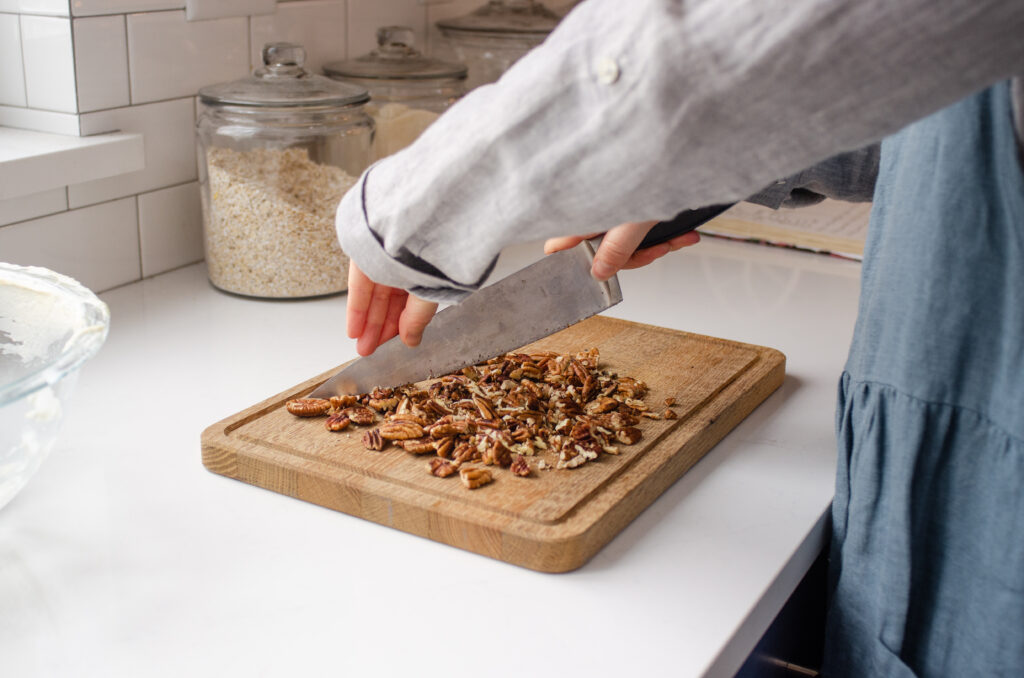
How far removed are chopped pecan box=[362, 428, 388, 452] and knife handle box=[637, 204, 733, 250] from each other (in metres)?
0.29

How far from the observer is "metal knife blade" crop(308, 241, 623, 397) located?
34.2 inches

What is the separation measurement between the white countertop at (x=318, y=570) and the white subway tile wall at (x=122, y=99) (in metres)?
0.21

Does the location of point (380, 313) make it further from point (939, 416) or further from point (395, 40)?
point (395, 40)

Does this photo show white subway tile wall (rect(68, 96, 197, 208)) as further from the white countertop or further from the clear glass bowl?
the clear glass bowl

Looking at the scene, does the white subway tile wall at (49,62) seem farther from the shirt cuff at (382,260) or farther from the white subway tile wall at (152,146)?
the shirt cuff at (382,260)

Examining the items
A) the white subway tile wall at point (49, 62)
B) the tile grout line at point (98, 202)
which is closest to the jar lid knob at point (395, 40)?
the tile grout line at point (98, 202)

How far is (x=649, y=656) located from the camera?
23.4 inches

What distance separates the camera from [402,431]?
0.80m

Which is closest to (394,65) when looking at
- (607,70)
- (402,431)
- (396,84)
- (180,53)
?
(396,84)

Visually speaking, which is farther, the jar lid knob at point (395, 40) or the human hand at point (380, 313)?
the jar lid knob at point (395, 40)

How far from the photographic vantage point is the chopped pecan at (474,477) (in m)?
0.73

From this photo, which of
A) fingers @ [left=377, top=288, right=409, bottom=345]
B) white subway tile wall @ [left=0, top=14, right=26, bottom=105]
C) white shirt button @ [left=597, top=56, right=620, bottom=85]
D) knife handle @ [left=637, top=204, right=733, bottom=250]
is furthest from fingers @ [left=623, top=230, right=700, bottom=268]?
white subway tile wall @ [left=0, top=14, right=26, bottom=105]

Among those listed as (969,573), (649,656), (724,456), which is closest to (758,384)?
(724,456)

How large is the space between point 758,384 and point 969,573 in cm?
28
